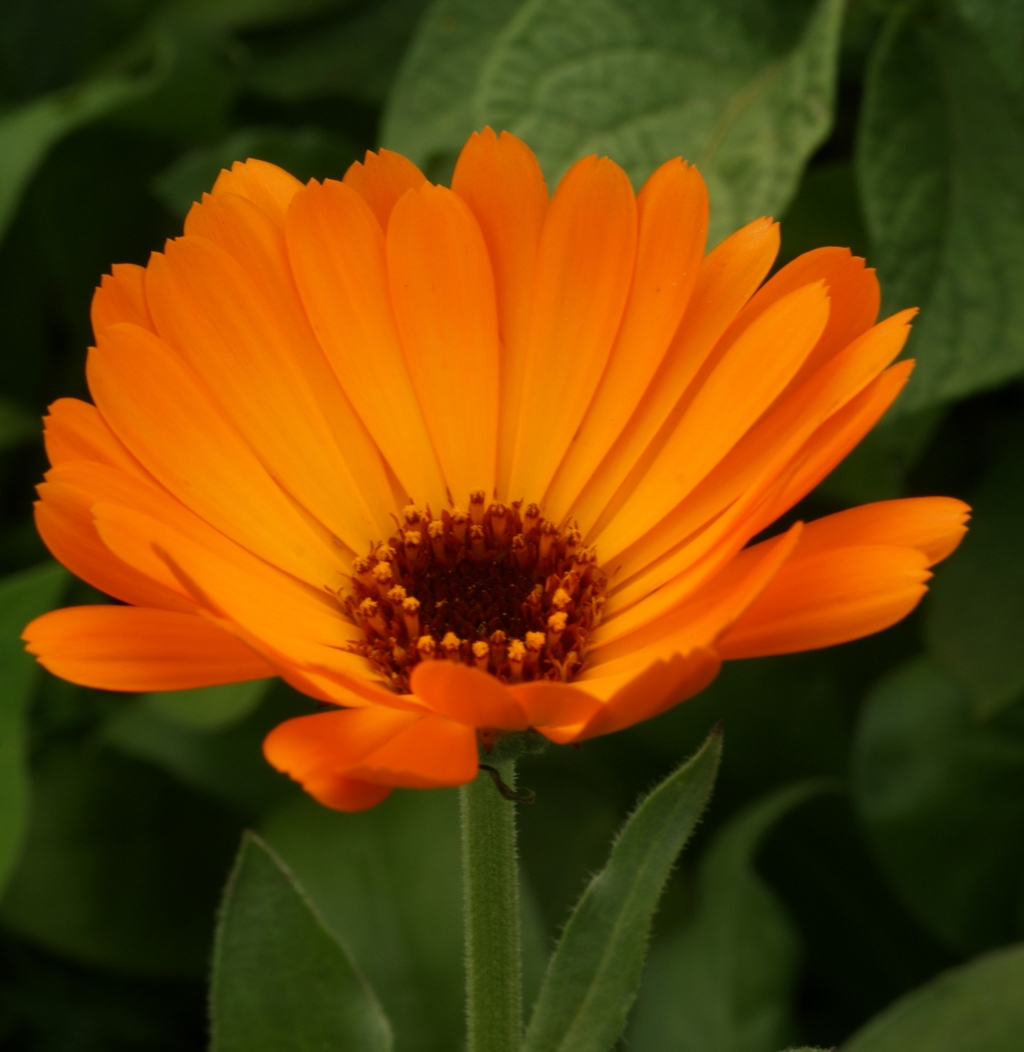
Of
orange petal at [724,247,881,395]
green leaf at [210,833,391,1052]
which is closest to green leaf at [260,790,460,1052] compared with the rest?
green leaf at [210,833,391,1052]

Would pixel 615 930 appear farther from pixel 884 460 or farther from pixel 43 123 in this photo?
pixel 43 123

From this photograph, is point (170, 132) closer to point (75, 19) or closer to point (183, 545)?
point (75, 19)

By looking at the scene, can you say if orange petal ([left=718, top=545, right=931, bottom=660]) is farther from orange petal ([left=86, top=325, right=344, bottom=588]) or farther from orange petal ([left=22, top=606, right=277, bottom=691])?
orange petal ([left=86, top=325, right=344, bottom=588])

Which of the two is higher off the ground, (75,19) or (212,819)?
(75,19)

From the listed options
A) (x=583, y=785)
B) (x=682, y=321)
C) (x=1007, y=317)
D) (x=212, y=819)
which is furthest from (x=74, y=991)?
(x=1007, y=317)

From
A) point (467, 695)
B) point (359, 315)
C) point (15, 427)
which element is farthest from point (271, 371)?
point (15, 427)

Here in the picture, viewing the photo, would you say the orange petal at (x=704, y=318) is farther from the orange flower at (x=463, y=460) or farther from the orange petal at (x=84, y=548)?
the orange petal at (x=84, y=548)

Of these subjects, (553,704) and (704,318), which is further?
(704,318)
